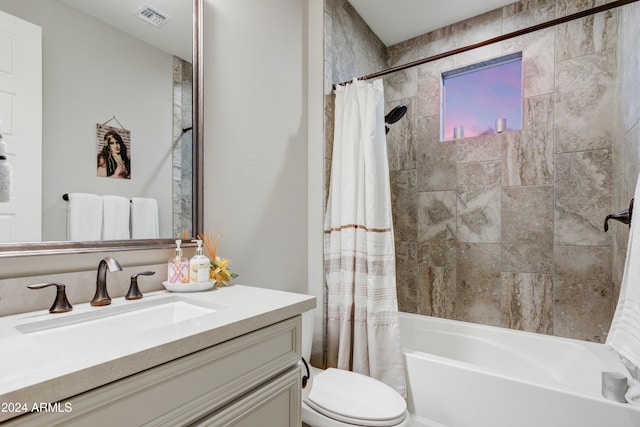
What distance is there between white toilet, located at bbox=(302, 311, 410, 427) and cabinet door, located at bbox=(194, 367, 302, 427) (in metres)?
0.36

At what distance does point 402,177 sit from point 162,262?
206 centimetres

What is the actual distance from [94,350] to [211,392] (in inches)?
10.7

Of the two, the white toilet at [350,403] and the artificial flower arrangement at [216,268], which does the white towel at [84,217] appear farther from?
the white toilet at [350,403]

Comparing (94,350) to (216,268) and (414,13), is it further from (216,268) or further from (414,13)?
(414,13)

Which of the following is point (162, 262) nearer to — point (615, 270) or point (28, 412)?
point (28, 412)

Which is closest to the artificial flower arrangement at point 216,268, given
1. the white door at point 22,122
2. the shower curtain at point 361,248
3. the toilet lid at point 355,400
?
the white door at point 22,122

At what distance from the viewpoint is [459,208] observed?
244 centimetres

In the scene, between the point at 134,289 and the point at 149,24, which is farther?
the point at 149,24

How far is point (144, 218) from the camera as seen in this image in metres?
1.16

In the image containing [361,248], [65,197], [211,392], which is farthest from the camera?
[361,248]

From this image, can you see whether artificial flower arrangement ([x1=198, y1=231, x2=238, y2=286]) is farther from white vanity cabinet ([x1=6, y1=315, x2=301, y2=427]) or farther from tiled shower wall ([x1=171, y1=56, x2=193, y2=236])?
white vanity cabinet ([x1=6, y1=315, x2=301, y2=427])

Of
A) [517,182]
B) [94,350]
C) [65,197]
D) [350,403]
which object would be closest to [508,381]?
[350,403]

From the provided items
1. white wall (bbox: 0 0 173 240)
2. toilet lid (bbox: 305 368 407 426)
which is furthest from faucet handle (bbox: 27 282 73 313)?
toilet lid (bbox: 305 368 407 426)

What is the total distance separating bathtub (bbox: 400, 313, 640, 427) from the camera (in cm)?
132
